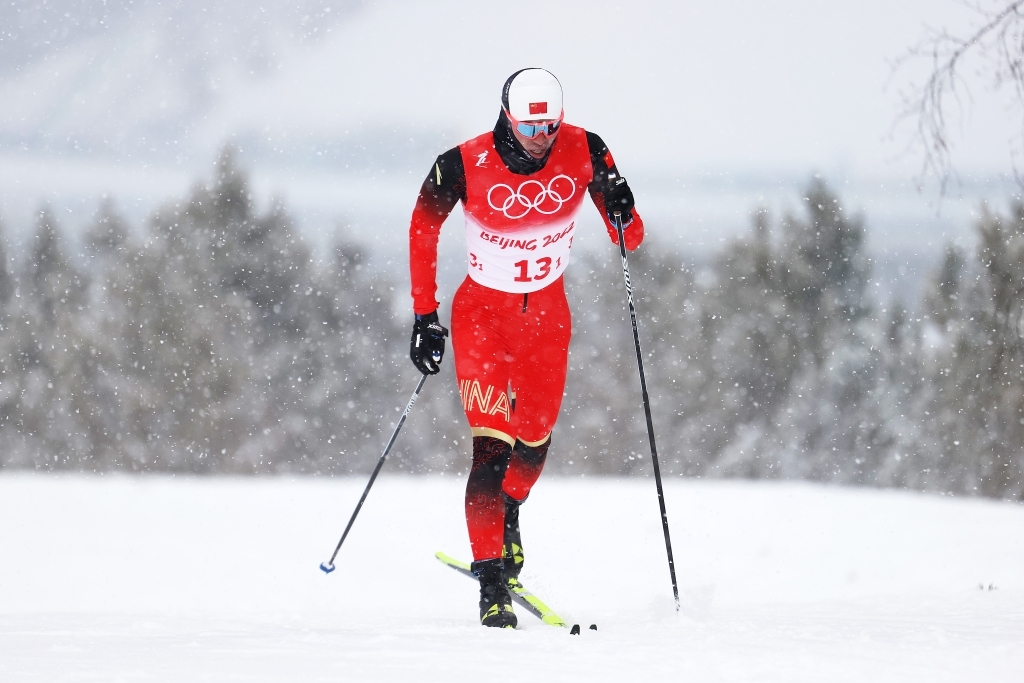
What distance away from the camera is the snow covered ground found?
221 centimetres

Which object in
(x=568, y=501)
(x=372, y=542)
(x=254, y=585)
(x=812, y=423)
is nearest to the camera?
(x=254, y=585)

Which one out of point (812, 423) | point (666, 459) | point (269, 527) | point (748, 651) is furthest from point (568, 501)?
point (812, 423)

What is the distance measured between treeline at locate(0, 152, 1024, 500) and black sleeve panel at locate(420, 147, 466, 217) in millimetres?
28645

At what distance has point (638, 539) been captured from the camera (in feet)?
18.8

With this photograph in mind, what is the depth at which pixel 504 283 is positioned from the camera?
360cm

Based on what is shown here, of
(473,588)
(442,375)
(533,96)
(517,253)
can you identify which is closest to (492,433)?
(517,253)

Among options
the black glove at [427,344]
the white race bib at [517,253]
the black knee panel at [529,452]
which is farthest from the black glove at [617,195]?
the black knee panel at [529,452]

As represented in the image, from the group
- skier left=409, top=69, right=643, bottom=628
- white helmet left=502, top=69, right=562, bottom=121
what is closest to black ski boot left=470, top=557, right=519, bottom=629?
skier left=409, top=69, right=643, bottom=628

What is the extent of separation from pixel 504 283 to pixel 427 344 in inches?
14.8

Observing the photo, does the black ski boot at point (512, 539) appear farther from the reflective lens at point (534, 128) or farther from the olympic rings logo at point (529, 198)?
the reflective lens at point (534, 128)

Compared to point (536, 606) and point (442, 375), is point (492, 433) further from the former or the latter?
point (442, 375)

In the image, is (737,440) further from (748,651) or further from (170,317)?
(748,651)

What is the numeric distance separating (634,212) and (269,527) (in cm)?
314

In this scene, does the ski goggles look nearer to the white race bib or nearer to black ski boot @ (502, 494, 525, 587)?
the white race bib
